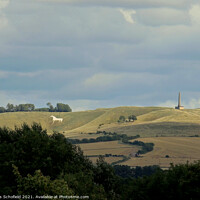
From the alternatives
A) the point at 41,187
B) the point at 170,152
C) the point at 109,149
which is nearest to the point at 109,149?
the point at 109,149

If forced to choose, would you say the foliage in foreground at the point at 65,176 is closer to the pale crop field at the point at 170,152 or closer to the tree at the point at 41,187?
the tree at the point at 41,187

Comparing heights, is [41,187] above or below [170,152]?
above

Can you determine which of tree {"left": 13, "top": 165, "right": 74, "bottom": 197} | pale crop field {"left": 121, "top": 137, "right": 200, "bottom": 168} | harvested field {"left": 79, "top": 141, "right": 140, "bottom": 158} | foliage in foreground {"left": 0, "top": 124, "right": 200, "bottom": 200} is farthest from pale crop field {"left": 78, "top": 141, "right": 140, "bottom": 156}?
tree {"left": 13, "top": 165, "right": 74, "bottom": 197}

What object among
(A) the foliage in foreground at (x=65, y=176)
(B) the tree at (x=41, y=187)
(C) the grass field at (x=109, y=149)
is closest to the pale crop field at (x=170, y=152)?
(C) the grass field at (x=109, y=149)

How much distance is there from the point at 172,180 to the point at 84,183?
10.8 metres

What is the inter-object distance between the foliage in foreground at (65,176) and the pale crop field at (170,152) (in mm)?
68466

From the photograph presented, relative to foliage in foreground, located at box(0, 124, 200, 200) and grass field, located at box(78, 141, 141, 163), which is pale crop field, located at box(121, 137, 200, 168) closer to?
grass field, located at box(78, 141, 141, 163)

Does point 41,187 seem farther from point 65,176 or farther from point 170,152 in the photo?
point 170,152

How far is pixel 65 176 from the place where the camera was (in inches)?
2446

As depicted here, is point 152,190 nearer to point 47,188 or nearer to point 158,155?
point 47,188

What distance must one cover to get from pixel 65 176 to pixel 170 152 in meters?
110

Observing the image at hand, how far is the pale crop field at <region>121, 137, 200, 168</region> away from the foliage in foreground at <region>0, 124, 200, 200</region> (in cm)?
6847

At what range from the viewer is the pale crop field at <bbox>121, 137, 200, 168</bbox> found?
156062mm

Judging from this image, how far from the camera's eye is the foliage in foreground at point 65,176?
4928cm
